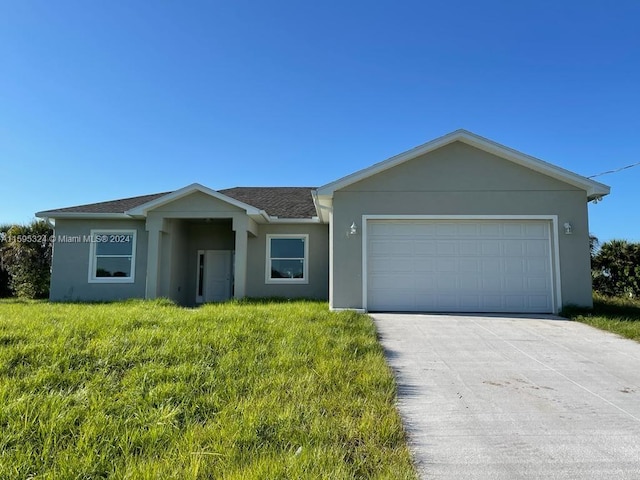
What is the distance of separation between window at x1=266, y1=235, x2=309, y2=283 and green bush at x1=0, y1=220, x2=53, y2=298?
32.8 ft

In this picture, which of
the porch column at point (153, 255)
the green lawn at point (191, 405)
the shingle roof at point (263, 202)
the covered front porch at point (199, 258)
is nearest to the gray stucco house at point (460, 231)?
the shingle roof at point (263, 202)

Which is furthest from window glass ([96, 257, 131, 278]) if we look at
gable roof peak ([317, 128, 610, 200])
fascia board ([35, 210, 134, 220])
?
gable roof peak ([317, 128, 610, 200])

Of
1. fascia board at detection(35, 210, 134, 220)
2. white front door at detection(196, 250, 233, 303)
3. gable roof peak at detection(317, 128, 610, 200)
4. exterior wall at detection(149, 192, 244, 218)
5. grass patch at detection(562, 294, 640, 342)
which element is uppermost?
gable roof peak at detection(317, 128, 610, 200)

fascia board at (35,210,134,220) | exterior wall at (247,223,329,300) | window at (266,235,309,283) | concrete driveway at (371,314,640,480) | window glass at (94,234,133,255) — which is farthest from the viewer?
window at (266,235,309,283)

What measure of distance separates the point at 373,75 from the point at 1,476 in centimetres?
1244

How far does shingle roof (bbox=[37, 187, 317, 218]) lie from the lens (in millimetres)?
13297

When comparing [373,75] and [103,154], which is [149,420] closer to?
[373,75]

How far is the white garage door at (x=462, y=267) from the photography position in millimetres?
9938

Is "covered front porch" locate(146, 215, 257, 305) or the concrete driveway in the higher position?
"covered front porch" locate(146, 215, 257, 305)

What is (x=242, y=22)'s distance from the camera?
33.6 ft

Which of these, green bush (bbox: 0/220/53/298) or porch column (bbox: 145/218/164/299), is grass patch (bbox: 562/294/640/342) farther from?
green bush (bbox: 0/220/53/298)

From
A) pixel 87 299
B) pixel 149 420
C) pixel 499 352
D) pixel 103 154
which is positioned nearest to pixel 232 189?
pixel 103 154

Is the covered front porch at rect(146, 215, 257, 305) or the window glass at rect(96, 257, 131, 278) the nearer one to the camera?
the covered front porch at rect(146, 215, 257, 305)

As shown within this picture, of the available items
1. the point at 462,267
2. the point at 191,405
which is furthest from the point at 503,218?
the point at 191,405
